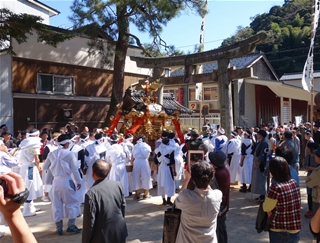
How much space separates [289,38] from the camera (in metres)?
39.0

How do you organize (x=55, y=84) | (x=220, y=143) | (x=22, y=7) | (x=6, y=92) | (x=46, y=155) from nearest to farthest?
(x=46, y=155) < (x=220, y=143) < (x=6, y=92) < (x=55, y=84) < (x=22, y=7)

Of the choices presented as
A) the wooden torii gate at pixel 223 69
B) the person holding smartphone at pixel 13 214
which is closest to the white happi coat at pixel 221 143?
the wooden torii gate at pixel 223 69

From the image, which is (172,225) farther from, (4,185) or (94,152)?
(94,152)

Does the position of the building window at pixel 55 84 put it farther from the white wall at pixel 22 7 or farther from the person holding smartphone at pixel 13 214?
the person holding smartphone at pixel 13 214

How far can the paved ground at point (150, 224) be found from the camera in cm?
564

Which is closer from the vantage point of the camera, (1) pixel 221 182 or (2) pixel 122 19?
(1) pixel 221 182

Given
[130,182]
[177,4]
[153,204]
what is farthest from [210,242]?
[177,4]

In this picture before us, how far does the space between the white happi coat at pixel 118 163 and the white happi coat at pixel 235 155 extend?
3639 millimetres

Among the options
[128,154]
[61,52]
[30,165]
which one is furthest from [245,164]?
[61,52]

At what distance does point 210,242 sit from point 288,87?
72.4 ft

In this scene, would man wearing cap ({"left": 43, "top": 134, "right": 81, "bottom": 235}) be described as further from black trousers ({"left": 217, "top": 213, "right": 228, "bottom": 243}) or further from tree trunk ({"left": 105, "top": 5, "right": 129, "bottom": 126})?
tree trunk ({"left": 105, "top": 5, "right": 129, "bottom": 126})

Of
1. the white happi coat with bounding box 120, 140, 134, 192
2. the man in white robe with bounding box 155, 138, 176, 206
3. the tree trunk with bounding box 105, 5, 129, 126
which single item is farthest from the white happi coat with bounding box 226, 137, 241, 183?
the tree trunk with bounding box 105, 5, 129, 126

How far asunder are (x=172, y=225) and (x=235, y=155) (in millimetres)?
7351

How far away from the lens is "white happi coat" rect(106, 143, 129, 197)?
8461 millimetres
